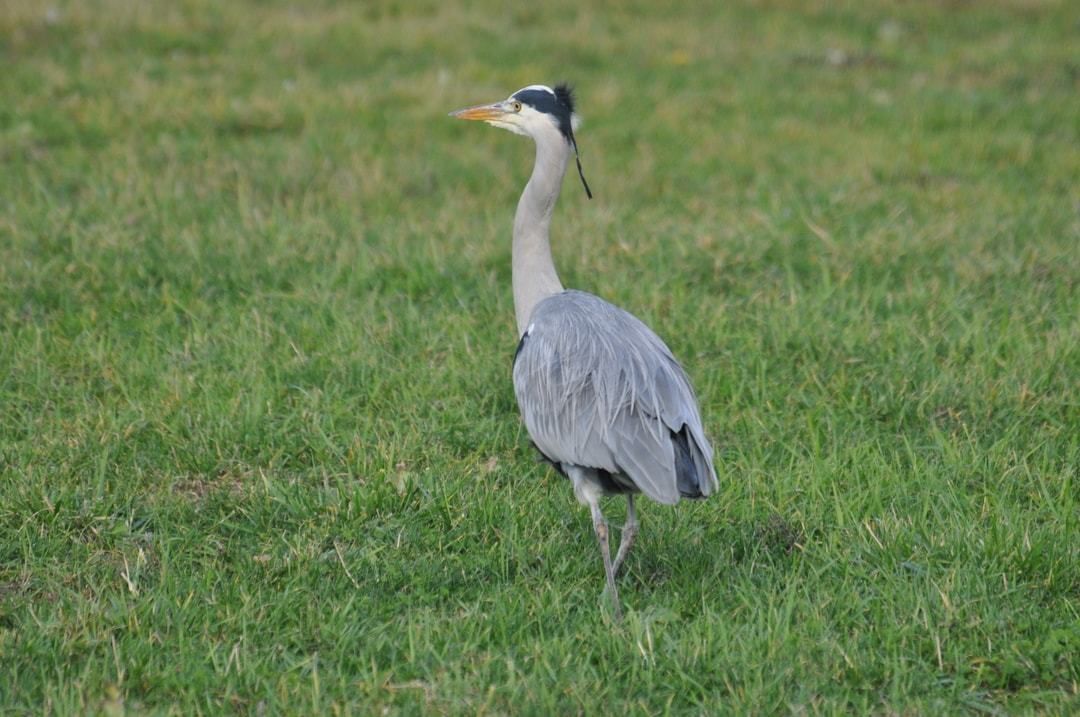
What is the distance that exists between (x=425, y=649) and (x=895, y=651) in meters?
1.34

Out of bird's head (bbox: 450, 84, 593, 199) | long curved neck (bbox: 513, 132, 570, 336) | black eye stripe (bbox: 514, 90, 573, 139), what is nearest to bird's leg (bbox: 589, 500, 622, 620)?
long curved neck (bbox: 513, 132, 570, 336)

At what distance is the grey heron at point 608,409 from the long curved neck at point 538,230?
7cm

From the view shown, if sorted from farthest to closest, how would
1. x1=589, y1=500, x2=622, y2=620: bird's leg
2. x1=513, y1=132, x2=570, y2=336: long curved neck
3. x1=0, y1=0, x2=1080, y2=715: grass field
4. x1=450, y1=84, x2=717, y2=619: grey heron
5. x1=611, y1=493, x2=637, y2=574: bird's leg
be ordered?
x1=513, y1=132, x2=570, y2=336: long curved neck, x1=611, y1=493, x2=637, y2=574: bird's leg, x1=450, y1=84, x2=717, y2=619: grey heron, x1=589, y1=500, x2=622, y2=620: bird's leg, x1=0, y1=0, x2=1080, y2=715: grass field

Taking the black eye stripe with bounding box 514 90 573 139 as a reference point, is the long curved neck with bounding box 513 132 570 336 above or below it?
below

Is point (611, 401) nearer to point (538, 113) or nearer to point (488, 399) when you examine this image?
point (488, 399)

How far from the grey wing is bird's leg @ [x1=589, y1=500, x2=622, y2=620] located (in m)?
0.15

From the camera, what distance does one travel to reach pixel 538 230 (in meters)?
5.12

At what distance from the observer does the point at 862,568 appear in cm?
429

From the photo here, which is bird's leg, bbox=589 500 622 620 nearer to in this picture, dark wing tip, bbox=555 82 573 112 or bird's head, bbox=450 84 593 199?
bird's head, bbox=450 84 593 199

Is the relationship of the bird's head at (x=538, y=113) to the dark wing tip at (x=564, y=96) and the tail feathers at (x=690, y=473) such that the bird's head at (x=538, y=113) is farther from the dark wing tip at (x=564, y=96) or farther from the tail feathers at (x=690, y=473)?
the tail feathers at (x=690, y=473)

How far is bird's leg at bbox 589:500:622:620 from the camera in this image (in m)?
4.07

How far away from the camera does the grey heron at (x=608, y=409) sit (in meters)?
4.18

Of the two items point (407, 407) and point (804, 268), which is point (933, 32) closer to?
point (804, 268)

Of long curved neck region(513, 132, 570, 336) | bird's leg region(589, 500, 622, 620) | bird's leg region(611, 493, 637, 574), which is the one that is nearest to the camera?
bird's leg region(589, 500, 622, 620)
